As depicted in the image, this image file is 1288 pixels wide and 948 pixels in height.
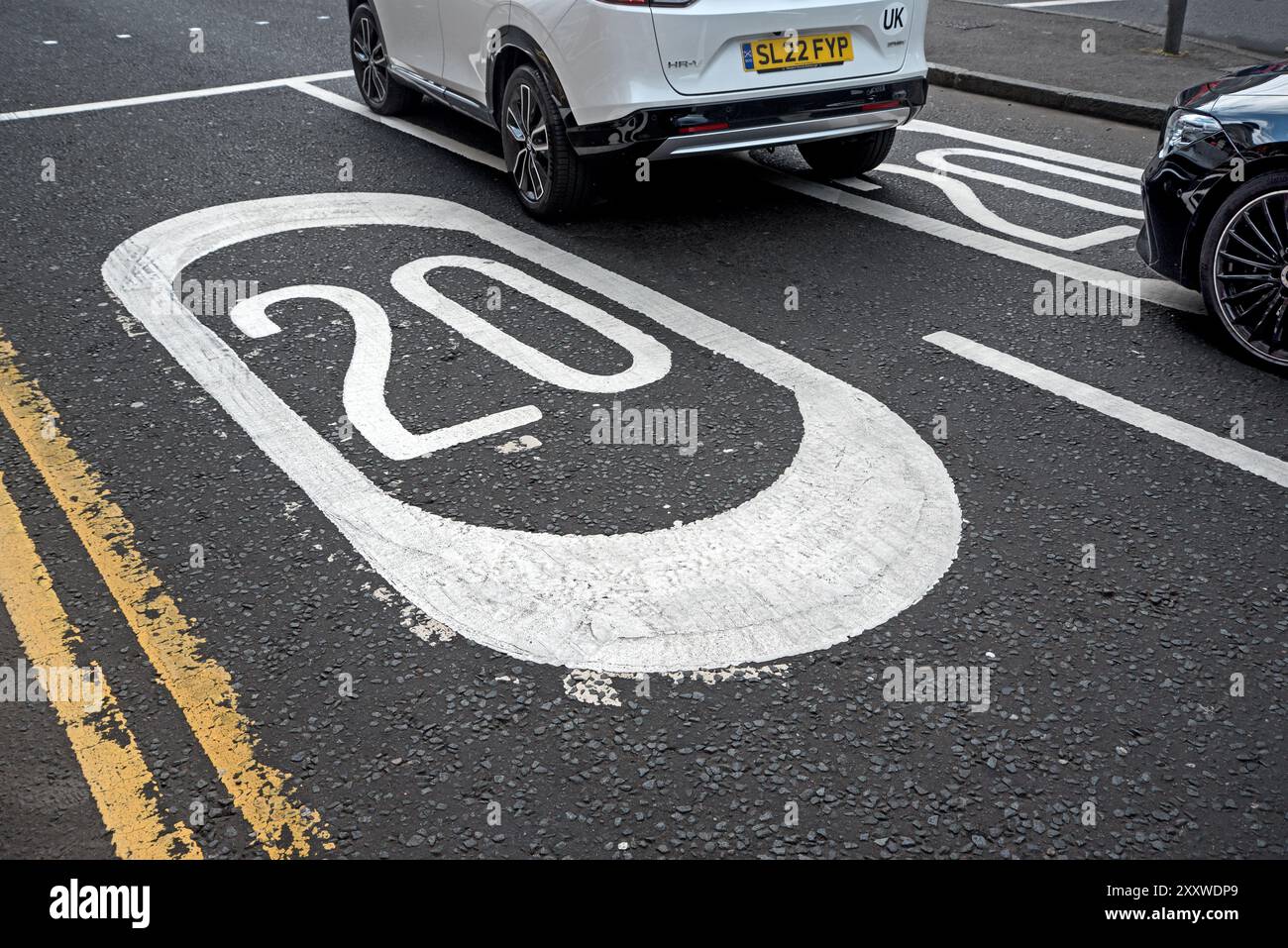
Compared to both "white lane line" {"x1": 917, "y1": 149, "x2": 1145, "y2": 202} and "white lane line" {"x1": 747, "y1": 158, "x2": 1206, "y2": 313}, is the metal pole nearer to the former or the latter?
"white lane line" {"x1": 917, "y1": 149, "x2": 1145, "y2": 202}

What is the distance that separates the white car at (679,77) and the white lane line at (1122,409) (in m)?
1.59

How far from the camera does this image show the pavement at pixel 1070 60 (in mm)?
9398

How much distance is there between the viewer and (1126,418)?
4.43 metres

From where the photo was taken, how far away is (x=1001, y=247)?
6184mm

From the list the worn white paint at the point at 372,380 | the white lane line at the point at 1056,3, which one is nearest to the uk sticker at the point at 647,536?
the worn white paint at the point at 372,380

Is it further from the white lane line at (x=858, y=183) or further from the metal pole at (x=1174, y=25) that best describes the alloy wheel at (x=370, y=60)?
the metal pole at (x=1174, y=25)

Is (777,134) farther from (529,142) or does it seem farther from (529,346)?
(529,346)

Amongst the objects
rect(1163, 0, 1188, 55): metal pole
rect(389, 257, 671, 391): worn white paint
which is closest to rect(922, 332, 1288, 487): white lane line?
rect(389, 257, 671, 391): worn white paint

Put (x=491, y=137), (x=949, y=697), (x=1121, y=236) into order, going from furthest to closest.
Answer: (x=491, y=137) < (x=1121, y=236) < (x=949, y=697)
